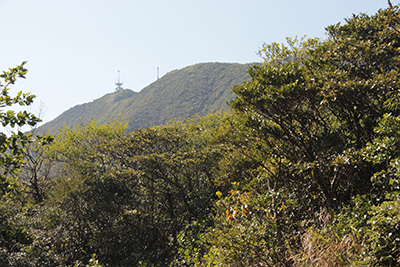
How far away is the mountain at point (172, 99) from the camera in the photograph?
84688 millimetres

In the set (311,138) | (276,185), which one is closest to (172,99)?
(276,185)

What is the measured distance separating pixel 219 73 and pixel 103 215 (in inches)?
3885

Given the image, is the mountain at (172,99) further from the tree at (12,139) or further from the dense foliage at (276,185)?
the tree at (12,139)

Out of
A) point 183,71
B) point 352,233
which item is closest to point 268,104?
point 352,233

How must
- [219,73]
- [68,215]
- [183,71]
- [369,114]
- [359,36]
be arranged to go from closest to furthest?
[369,114], [359,36], [68,215], [219,73], [183,71]

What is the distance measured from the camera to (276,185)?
5.87 meters

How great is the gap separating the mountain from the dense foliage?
66106mm

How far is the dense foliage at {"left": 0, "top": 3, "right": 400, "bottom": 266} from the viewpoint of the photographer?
4.07 m

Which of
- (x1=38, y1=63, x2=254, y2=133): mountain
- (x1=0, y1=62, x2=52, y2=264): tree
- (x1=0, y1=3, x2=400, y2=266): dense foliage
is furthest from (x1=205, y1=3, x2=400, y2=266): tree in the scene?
(x1=38, y1=63, x2=254, y2=133): mountain

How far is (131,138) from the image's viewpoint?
35.9 ft

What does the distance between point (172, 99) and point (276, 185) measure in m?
89.7

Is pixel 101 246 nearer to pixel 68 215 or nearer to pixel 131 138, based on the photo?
pixel 68 215

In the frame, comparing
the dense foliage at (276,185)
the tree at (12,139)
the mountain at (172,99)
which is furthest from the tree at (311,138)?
the mountain at (172,99)

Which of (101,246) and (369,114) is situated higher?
(369,114)
